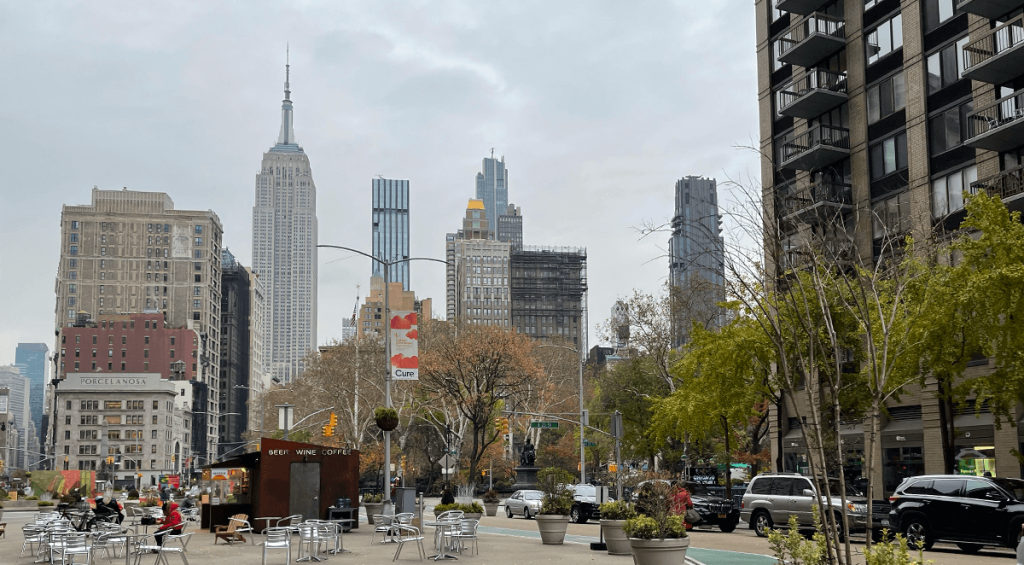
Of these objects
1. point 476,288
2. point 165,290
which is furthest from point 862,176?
point 165,290

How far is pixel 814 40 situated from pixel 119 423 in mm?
130487

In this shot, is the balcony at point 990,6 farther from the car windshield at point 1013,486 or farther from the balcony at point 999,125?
the car windshield at point 1013,486

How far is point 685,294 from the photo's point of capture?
56.7m

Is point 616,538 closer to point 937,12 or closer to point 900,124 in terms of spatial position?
point 900,124

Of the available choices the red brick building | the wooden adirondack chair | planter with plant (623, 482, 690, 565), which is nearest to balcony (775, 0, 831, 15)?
the wooden adirondack chair

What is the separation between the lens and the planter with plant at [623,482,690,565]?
639 inches

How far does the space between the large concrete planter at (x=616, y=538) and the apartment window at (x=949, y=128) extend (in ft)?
81.5

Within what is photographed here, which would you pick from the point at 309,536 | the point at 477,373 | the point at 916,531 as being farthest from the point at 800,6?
the point at 309,536

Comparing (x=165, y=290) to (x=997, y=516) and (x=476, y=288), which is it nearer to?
(x=476, y=288)

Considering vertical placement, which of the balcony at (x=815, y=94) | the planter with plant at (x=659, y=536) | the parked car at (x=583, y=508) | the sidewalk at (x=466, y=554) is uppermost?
the balcony at (x=815, y=94)

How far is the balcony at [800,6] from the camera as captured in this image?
4662cm

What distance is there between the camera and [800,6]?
47.1 metres

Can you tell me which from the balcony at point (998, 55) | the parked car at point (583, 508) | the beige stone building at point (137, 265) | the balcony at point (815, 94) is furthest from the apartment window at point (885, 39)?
the beige stone building at point (137, 265)

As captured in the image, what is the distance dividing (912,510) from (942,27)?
23.7 m
